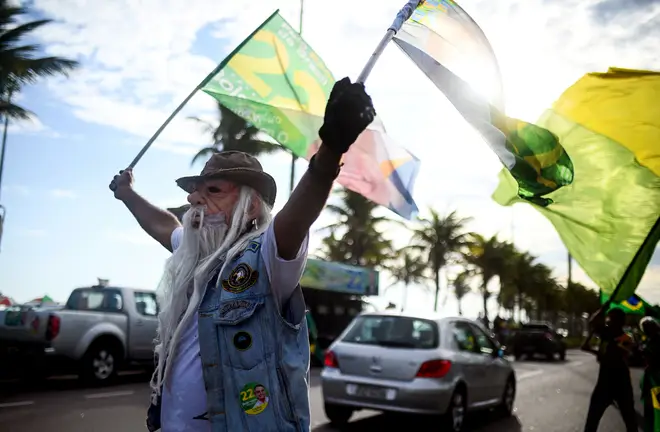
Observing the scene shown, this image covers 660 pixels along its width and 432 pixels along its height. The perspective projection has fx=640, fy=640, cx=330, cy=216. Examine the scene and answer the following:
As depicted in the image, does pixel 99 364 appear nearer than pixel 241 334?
No

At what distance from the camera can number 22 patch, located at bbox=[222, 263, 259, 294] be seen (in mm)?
2027

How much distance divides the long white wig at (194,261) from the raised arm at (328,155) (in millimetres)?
342

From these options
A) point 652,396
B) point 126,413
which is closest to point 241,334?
point 652,396

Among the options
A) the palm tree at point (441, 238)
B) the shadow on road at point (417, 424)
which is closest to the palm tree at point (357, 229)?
the palm tree at point (441, 238)

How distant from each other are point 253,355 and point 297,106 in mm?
3544

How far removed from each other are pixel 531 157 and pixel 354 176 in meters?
1.51

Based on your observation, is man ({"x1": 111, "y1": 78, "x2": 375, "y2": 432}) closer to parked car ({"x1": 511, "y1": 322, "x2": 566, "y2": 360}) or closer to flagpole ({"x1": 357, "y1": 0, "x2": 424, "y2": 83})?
flagpole ({"x1": 357, "y1": 0, "x2": 424, "y2": 83})

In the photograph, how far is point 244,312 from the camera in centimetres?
199

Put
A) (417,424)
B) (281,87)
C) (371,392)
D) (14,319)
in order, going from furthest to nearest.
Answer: (14,319), (417,424), (371,392), (281,87)

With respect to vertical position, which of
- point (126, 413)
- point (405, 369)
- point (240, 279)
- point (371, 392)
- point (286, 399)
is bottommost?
point (126, 413)

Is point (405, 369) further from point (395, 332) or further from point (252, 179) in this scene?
point (252, 179)

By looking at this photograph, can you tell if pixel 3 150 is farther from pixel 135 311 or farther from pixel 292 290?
pixel 292 290

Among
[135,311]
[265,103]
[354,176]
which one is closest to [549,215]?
[354,176]

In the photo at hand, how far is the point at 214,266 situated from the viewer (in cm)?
219
